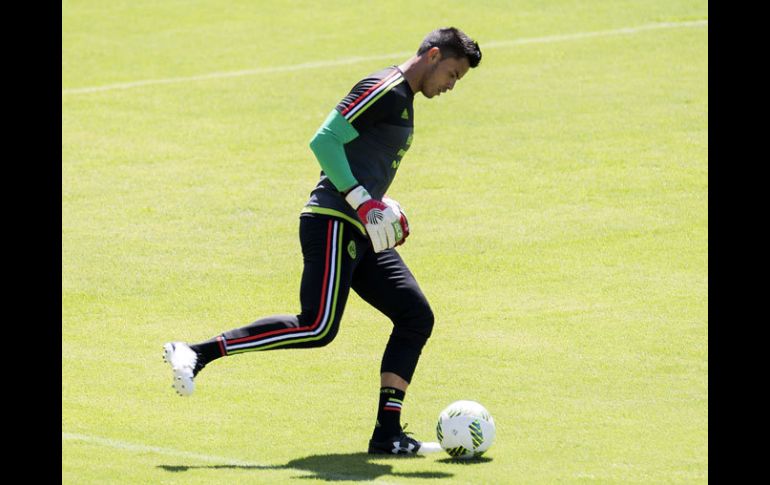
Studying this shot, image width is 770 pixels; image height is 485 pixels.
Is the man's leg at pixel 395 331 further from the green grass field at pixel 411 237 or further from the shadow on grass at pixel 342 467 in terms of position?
the green grass field at pixel 411 237

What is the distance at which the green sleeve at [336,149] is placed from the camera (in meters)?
8.86

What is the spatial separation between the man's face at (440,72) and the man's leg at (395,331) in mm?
1086

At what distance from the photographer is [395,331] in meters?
9.28

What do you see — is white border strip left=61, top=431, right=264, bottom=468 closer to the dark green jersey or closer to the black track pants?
the black track pants

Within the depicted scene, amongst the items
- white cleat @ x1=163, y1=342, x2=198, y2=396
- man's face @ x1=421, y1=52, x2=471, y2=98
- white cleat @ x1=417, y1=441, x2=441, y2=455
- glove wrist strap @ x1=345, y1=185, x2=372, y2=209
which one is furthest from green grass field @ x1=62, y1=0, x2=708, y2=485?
man's face @ x1=421, y1=52, x2=471, y2=98

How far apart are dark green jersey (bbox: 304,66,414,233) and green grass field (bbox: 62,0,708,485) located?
164cm

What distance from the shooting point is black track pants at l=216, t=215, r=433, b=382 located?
894 cm

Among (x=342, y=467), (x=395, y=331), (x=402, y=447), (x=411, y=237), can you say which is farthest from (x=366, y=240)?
(x=411, y=237)

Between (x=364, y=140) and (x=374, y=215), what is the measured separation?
0.60 m

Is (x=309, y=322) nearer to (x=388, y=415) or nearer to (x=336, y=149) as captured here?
(x=388, y=415)

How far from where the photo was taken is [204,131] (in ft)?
64.6

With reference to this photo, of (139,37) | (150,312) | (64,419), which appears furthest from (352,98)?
(139,37)

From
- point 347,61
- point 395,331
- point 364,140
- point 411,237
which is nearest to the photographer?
point 364,140
